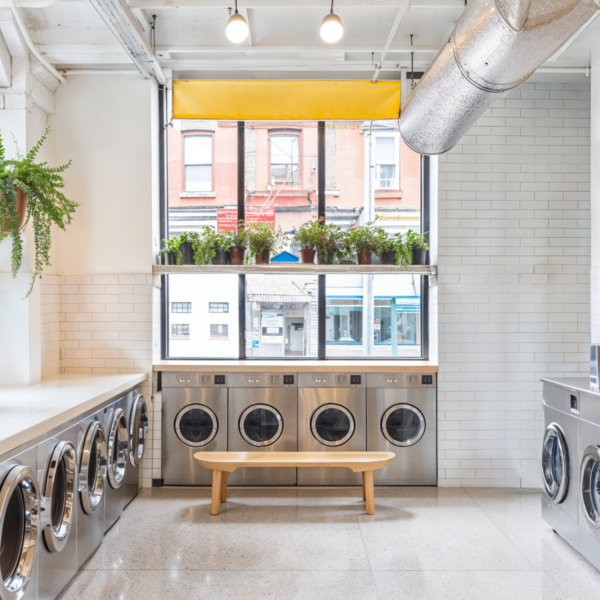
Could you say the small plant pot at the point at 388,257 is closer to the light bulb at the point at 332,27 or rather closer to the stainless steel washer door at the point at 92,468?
the light bulb at the point at 332,27

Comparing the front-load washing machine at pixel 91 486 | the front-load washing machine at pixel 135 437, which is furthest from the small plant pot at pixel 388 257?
the front-load washing machine at pixel 91 486

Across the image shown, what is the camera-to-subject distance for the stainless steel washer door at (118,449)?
308 centimetres

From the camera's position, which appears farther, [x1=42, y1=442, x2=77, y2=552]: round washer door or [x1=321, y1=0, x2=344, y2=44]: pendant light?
[x1=321, y1=0, x2=344, y2=44]: pendant light

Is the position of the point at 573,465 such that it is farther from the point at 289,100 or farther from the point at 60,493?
the point at 289,100

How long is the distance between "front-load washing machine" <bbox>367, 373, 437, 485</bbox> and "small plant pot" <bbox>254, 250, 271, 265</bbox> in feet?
4.25

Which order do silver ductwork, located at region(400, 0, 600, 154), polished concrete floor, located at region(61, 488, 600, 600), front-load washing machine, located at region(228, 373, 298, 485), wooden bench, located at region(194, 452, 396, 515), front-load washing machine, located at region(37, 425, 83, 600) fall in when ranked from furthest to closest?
front-load washing machine, located at region(228, 373, 298, 485), wooden bench, located at region(194, 452, 396, 515), polished concrete floor, located at region(61, 488, 600, 600), front-load washing machine, located at region(37, 425, 83, 600), silver ductwork, located at region(400, 0, 600, 154)

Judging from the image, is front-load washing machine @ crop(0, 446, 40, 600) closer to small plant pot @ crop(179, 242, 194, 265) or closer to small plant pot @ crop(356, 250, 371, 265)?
small plant pot @ crop(179, 242, 194, 265)

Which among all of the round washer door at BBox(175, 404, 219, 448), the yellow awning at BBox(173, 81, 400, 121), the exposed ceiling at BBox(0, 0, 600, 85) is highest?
the exposed ceiling at BBox(0, 0, 600, 85)

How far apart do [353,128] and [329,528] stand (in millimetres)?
3321

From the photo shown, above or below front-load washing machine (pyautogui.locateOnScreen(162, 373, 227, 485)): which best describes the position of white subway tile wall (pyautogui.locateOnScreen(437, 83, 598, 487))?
above

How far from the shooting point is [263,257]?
4.17 m

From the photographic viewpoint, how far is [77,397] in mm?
2809

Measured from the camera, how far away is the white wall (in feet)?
13.1

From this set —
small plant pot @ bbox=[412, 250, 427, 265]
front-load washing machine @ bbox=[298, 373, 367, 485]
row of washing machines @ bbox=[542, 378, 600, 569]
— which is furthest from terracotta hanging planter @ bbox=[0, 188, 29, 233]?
row of washing machines @ bbox=[542, 378, 600, 569]
